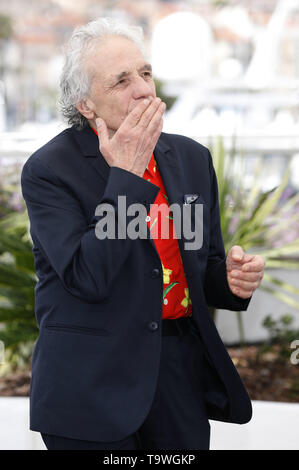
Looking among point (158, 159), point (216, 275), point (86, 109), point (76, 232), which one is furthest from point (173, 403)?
point (86, 109)

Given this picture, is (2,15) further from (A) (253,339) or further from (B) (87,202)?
(B) (87,202)

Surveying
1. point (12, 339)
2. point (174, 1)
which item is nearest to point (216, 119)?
point (12, 339)

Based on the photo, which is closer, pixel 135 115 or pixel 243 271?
pixel 135 115

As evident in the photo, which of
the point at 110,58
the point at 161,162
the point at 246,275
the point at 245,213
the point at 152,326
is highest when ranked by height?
the point at 110,58

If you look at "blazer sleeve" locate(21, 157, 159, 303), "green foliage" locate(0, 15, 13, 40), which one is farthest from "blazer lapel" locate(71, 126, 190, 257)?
"green foliage" locate(0, 15, 13, 40)

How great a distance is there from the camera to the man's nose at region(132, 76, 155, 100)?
1616 millimetres

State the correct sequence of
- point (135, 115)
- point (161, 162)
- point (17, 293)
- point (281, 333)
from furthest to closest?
point (281, 333) < point (17, 293) < point (161, 162) < point (135, 115)

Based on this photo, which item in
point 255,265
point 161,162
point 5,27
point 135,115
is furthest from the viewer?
point 5,27

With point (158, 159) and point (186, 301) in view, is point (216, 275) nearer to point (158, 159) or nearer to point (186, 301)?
point (186, 301)

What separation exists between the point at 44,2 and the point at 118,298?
14.7 meters

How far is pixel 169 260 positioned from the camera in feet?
5.42

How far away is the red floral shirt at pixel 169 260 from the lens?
164 cm

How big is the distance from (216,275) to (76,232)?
0.41 m

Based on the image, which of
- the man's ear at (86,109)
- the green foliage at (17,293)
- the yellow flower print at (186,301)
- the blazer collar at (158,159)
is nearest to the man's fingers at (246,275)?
the yellow flower print at (186,301)
